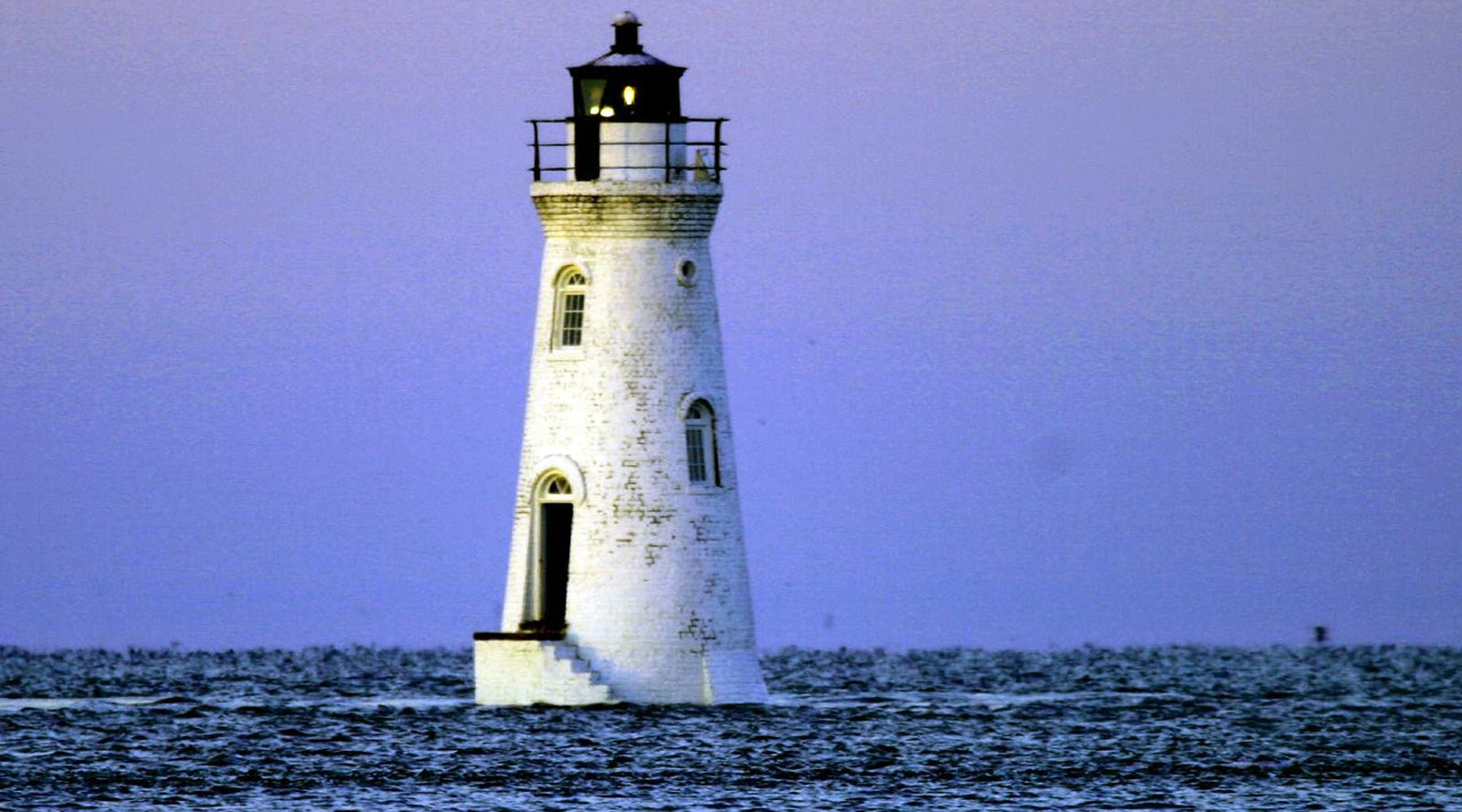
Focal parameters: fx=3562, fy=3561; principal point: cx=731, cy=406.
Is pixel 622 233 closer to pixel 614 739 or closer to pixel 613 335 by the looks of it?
pixel 613 335

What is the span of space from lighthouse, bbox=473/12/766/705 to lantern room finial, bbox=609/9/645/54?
60 millimetres

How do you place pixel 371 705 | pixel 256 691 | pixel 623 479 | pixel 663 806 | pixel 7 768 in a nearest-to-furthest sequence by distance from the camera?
pixel 663 806, pixel 7 768, pixel 623 479, pixel 371 705, pixel 256 691

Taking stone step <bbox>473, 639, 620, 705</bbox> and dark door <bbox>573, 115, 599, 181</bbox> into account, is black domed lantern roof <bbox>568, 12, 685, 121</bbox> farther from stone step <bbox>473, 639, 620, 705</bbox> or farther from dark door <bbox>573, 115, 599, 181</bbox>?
stone step <bbox>473, 639, 620, 705</bbox>

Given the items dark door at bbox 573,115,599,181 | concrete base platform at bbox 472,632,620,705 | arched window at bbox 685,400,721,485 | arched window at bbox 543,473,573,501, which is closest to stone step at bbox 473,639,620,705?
concrete base platform at bbox 472,632,620,705

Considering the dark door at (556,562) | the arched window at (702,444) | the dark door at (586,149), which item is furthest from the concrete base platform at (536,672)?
the dark door at (586,149)

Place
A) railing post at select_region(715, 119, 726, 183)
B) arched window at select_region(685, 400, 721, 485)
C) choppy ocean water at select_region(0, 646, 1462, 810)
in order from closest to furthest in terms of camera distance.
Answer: choppy ocean water at select_region(0, 646, 1462, 810)
arched window at select_region(685, 400, 721, 485)
railing post at select_region(715, 119, 726, 183)

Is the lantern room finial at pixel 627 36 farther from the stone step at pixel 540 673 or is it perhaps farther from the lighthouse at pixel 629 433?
the stone step at pixel 540 673

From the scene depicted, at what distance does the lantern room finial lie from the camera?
52438 millimetres

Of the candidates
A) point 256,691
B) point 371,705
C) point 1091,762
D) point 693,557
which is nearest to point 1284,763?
point 1091,762

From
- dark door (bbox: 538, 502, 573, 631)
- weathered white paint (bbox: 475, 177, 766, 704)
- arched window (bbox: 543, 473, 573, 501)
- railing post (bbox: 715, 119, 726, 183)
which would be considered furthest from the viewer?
dark door (bbox: 538, 502, 573, 631)

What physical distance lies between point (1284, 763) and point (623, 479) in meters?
10.2

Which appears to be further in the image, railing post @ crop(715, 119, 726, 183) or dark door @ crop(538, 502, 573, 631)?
dark door @ crop(538, 502, 573, 631)

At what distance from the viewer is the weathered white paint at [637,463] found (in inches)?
2010

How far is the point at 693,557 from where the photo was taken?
51156mm
